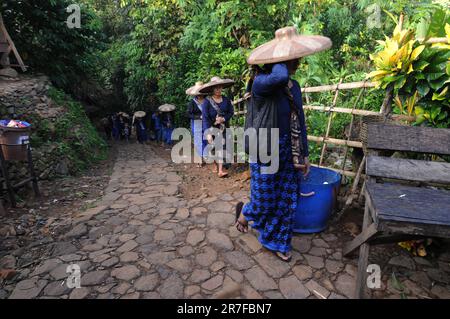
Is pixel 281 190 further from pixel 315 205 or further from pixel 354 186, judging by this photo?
pixel 354 186

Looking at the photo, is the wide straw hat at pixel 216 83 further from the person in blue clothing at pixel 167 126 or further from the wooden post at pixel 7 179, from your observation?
the person in blue clothing at pixel 167 126

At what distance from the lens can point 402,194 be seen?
245 centimetres

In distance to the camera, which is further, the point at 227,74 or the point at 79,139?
the point at 79,139

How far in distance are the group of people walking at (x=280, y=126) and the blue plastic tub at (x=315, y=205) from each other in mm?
370

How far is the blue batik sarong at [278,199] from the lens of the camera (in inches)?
115

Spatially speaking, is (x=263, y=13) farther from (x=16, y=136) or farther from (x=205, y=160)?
(x=16, y=136)

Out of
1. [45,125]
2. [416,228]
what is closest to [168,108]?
[45,125]

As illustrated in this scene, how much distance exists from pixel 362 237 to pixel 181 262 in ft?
5.60

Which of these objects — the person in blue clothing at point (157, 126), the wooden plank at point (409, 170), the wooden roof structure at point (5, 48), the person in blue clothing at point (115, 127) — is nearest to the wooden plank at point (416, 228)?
the wooden plank at point (409, 170)

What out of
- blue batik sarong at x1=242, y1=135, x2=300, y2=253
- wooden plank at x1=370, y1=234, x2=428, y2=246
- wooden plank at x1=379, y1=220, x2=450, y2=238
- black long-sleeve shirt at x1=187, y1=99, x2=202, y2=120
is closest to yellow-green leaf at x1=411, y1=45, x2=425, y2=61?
blue batik sarong at x1=242, y1=135, x2=300, y2=253

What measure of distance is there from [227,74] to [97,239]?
4.38 metres

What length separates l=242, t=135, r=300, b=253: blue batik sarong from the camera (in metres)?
2.91
